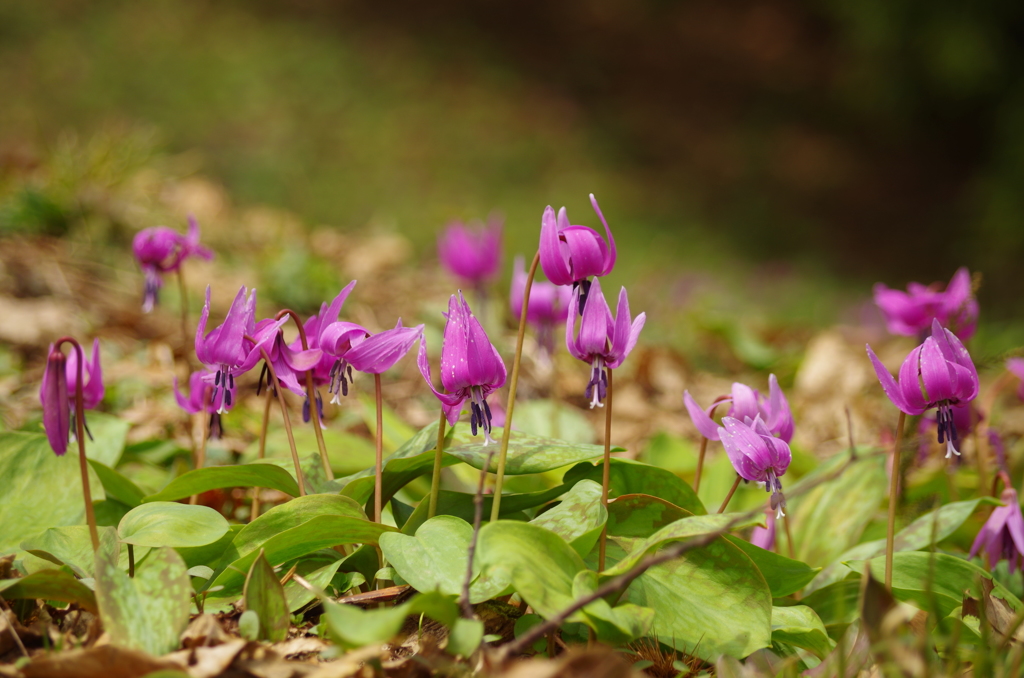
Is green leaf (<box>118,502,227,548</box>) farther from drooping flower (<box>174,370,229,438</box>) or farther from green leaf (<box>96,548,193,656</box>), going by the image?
drooping flower (<box>174,370,229,438</box>)

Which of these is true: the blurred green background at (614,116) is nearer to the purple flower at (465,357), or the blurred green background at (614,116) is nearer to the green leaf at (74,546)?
the purple flower at (465,357)

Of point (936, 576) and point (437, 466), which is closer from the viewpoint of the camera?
point (437, 466)

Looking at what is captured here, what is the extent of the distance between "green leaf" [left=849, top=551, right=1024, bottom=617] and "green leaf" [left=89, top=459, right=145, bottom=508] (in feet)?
5.11

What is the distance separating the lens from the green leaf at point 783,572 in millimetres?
1381

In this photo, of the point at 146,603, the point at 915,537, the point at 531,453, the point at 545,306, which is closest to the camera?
the point at 146,603

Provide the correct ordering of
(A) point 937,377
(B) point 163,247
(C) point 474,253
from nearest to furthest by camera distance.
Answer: (A) point 937,377
(B) point 163,247
(C) point 474,253

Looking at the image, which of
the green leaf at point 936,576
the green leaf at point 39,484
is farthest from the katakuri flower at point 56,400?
the green leaf at point 936,576

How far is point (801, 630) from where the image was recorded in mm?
1247

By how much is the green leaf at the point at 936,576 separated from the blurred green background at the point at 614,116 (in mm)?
4108

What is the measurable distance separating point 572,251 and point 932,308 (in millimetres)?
1207

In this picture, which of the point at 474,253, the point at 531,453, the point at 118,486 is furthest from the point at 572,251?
the point at 474,253

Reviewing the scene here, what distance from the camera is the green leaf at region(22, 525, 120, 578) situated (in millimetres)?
1187

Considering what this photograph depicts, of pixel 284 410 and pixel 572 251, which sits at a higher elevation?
pixel 572 251

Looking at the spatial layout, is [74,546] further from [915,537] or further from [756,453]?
[915,537]
